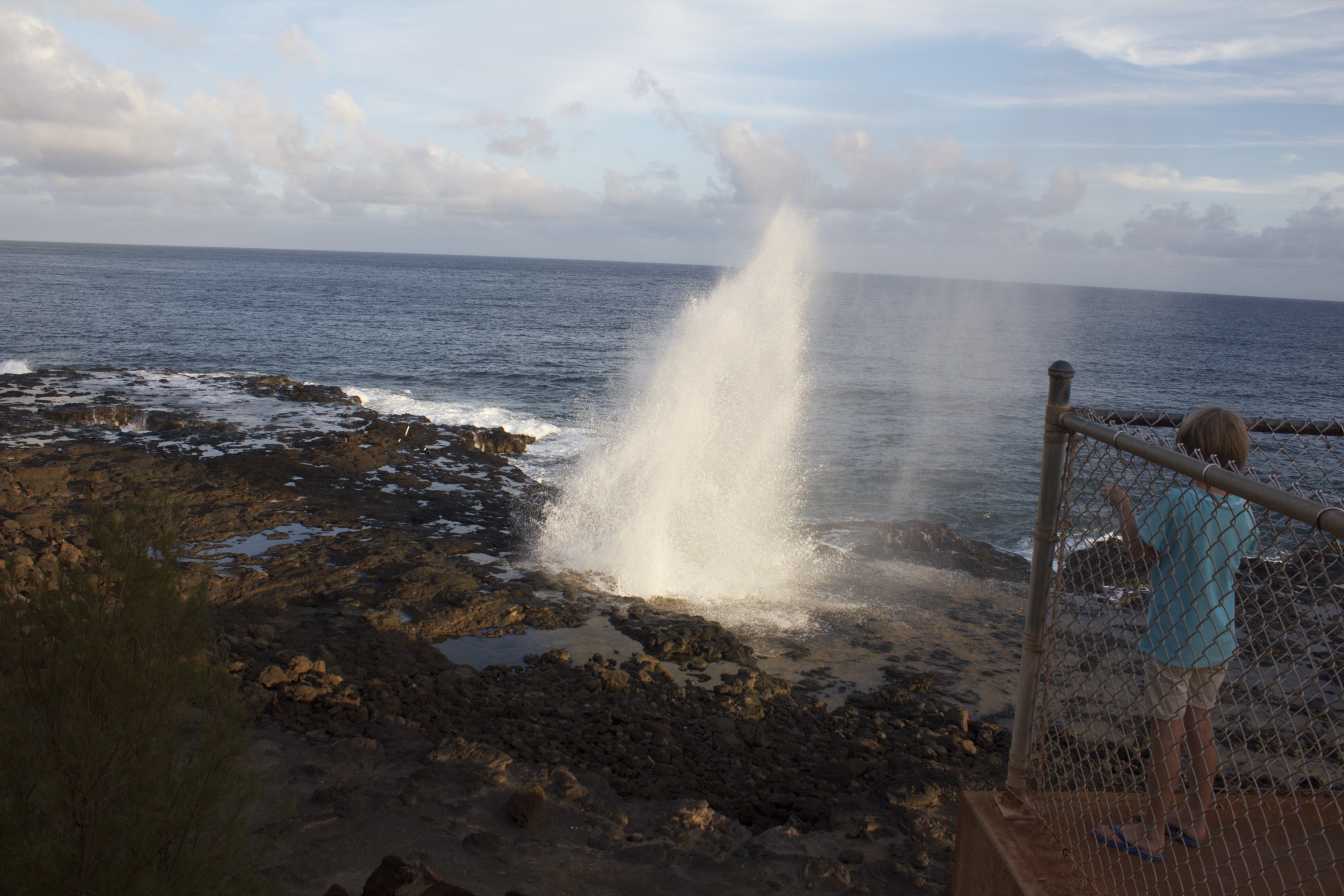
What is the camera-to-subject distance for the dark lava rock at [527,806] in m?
6.23

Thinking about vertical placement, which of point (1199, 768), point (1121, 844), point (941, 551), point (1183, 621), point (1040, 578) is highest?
point (1040, 578)

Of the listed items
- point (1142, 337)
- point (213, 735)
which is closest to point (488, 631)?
point (213, 735)

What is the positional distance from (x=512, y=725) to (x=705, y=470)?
31.4 ft

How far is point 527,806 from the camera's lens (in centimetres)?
627

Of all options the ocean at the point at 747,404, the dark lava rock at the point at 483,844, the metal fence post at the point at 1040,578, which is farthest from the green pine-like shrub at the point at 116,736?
the ocean at the point at 747,404

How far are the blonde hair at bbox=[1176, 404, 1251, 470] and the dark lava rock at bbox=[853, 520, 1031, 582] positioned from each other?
11.9 metres

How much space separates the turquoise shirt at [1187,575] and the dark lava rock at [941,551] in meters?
11.7

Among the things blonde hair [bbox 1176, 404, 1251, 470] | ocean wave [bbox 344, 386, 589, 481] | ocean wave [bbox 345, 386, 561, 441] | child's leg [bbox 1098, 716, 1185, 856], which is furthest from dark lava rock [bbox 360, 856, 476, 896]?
ocean wave [bbox 345, 386, 561, 441]

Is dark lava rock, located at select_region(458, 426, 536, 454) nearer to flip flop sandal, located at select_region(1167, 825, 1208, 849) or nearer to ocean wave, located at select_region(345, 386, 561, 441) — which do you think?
ocean wave, located at select_region(345, 386, 561, 441)

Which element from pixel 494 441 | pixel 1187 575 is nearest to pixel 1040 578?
pixel 1187 575

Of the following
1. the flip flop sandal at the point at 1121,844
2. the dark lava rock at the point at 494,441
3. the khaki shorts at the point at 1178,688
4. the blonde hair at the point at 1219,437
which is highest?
the blonde hair at the point at 1219,437

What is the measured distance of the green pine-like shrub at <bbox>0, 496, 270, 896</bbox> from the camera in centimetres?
321

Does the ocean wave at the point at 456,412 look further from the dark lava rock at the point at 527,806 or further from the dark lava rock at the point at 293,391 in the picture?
the dark lava rock at the point at 527,806

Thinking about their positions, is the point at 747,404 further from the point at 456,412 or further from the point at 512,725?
the point at 456,412
